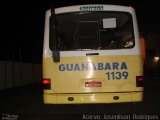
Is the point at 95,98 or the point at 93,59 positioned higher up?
the point at 93,59

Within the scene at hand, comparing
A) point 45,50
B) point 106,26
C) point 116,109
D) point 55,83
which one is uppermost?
point 106,26

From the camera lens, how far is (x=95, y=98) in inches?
385

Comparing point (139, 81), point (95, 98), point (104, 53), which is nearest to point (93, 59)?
point (104, 53)

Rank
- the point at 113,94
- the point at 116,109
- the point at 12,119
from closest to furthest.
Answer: the point at 113,94, the point at 12,119, the point at 116,109

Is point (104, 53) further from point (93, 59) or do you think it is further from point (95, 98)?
point (95, 98)

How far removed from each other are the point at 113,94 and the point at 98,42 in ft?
4.77

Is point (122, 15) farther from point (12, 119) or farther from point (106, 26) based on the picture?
point (12, 119)

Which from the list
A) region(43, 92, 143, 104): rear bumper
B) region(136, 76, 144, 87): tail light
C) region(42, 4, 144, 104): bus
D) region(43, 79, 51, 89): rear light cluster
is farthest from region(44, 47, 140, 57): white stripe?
region(43, 92, 143, 104): rear bumper

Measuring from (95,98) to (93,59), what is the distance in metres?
1.03

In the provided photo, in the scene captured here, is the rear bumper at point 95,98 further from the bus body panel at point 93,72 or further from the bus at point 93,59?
the bus body panel at point 93,72

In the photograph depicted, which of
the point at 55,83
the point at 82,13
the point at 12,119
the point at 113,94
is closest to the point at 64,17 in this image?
the point at 82,13

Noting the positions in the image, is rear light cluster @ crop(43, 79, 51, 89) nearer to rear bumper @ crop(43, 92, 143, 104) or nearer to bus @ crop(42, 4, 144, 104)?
bus @ crop(42, 4, 144, 104)

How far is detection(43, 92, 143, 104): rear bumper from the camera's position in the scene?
976 centimetres

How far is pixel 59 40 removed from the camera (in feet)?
33.6
